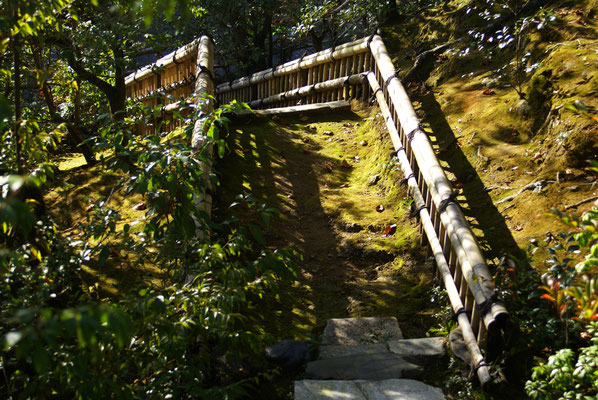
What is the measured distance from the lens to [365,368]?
290cm

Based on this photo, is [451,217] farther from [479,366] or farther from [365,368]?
[365,368]

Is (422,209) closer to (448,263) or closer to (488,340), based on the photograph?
(448,263)

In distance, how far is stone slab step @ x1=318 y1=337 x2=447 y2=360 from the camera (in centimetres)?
304

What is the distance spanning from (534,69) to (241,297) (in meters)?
4.18

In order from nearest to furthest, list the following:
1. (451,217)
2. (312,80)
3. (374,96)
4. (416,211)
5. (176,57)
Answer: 1. (451,217)
2. (416,211)
3. (374,96)
4. (176,57)
5. (312,80)

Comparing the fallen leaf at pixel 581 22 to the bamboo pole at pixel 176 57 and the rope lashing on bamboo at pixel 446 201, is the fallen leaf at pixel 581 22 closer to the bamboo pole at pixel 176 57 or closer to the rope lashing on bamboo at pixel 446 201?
the rope lashing on bamboo at pixel 446 201

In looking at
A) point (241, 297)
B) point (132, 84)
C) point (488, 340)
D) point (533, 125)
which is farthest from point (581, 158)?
point (132, 84)

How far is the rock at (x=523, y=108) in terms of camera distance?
4.84m

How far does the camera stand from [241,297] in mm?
2432

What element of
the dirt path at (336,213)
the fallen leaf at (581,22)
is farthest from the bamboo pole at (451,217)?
the fallen leaf at (581,22)

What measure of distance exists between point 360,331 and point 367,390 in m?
0.73

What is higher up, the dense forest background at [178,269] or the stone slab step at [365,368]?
the dense forest background at [178,269]

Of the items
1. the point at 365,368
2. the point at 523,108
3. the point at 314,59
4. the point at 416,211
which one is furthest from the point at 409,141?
the point at 314,59

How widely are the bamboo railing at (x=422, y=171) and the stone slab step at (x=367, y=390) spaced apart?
319mm
